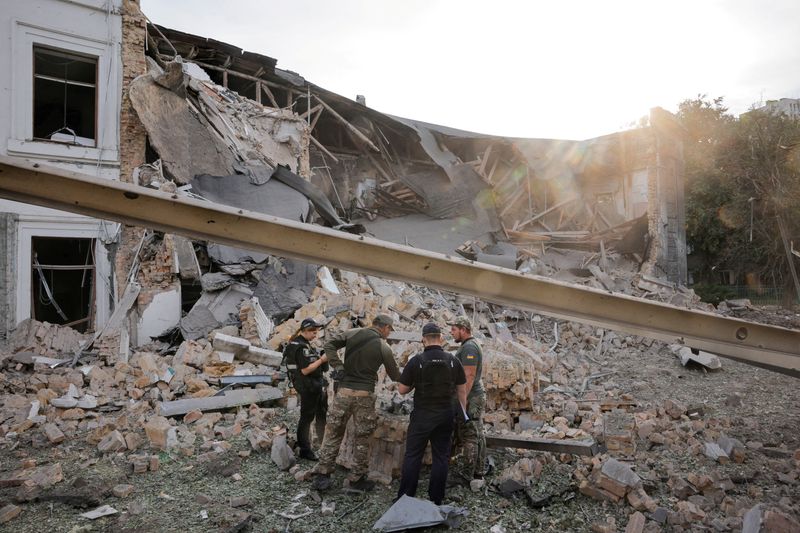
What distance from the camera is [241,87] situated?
1482 cm

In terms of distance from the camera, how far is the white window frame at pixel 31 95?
31.6ft

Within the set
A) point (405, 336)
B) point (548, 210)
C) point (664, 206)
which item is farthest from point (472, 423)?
point (664, 206)

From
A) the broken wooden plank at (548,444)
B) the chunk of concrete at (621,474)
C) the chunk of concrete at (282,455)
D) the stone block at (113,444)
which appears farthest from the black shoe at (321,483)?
the chunk of concrete at (621,474)

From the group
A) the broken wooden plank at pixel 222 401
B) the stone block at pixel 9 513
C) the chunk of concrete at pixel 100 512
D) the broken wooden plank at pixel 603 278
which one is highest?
the broken wooden plank at pixel 603 278

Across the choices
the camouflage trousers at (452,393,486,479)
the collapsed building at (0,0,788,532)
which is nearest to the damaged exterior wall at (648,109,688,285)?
the collapsed building at (0,0,788,532)

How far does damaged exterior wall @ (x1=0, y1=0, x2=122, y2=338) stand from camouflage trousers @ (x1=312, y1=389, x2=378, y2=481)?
762cm

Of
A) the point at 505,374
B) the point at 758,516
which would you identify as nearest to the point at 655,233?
the point at 505,374

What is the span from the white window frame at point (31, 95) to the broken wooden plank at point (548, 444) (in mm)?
9730

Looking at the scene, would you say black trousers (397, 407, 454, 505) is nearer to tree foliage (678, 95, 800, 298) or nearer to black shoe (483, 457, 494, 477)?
black shoe (483, 457, 494, 477)

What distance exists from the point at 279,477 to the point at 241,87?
13.0 m

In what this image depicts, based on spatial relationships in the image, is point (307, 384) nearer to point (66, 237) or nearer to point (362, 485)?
point (362, 485)

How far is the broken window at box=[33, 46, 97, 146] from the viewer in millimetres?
10188

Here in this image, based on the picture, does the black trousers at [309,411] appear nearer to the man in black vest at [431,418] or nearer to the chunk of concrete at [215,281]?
the man in black vest at [431,418]

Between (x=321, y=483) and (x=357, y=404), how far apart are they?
826 mm
